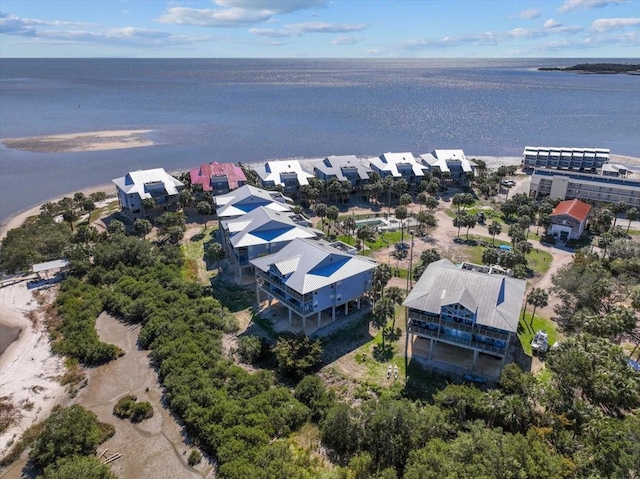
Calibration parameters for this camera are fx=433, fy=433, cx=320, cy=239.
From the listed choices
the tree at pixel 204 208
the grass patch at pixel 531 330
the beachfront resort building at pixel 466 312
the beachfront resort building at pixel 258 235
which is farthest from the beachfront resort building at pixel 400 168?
the beachfront resort building at pixel 466 312

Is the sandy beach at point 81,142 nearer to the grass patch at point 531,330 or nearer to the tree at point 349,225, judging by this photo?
the tree at point 349,225

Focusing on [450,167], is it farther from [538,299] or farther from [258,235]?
[258,235]

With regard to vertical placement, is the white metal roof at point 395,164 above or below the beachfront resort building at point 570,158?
above

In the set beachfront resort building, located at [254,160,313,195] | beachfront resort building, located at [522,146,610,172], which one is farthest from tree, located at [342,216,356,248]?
beachfront resort building, located at [522,146,610,172]

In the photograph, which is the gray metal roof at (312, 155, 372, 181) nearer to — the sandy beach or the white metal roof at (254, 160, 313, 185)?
A: the white metal roof at (254, 160, 313, 185)

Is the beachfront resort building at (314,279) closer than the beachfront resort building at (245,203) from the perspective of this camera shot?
Yes

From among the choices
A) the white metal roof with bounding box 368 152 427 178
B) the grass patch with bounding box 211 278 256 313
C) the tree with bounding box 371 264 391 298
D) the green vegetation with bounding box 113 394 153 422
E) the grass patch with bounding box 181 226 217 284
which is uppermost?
the white metal roof with bounding box 368 152 427 178
